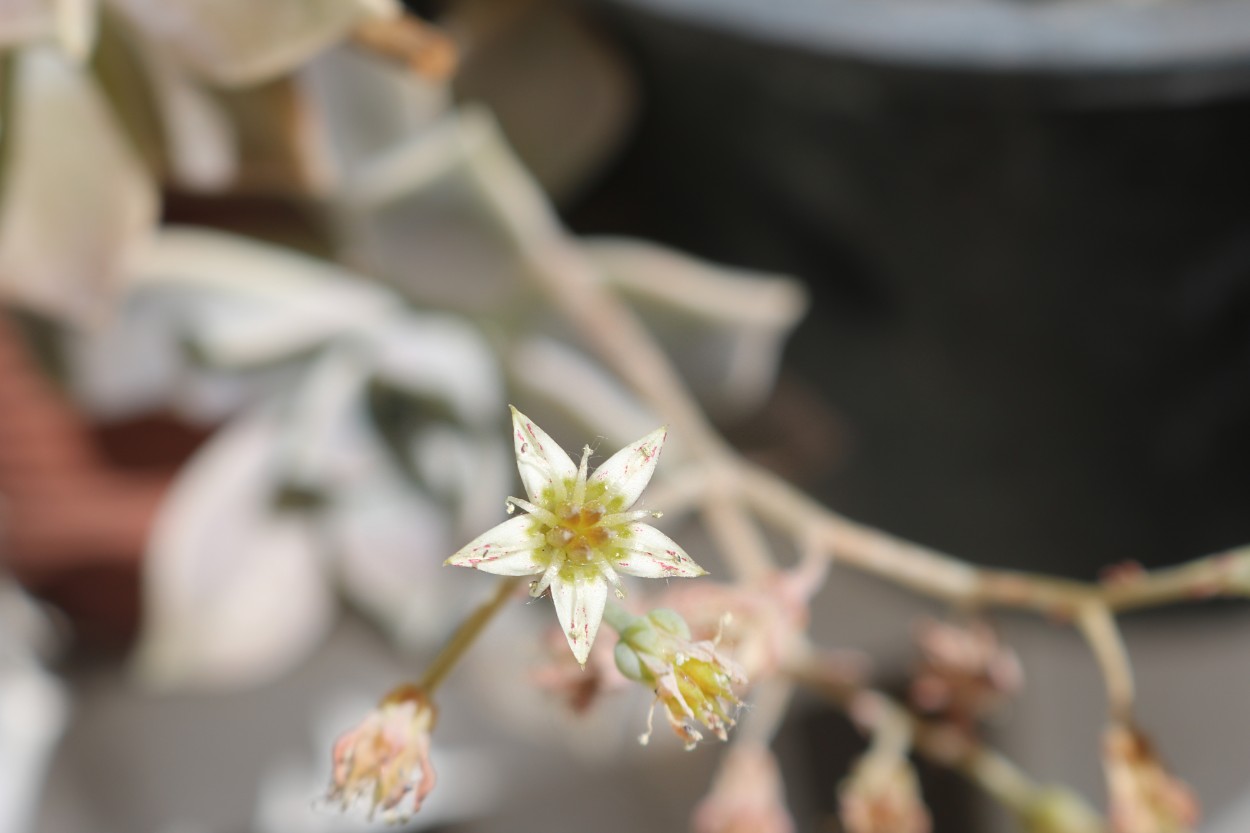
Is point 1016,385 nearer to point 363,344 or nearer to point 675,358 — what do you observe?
point 675,358

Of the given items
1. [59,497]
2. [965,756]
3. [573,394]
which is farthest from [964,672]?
[59,497]

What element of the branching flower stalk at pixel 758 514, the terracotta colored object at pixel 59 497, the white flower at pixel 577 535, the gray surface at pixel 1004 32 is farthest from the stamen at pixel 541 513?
the terracotta colored object at pixel 59 497

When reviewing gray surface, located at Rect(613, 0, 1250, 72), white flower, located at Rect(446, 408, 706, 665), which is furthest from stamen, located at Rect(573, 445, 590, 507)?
gray surface, located at Rect(613, 0, 1250, 72)

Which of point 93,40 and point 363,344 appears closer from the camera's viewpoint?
point 93,40

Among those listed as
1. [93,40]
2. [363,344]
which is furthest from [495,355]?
[93,40]

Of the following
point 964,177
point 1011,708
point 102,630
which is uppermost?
point 964,177
